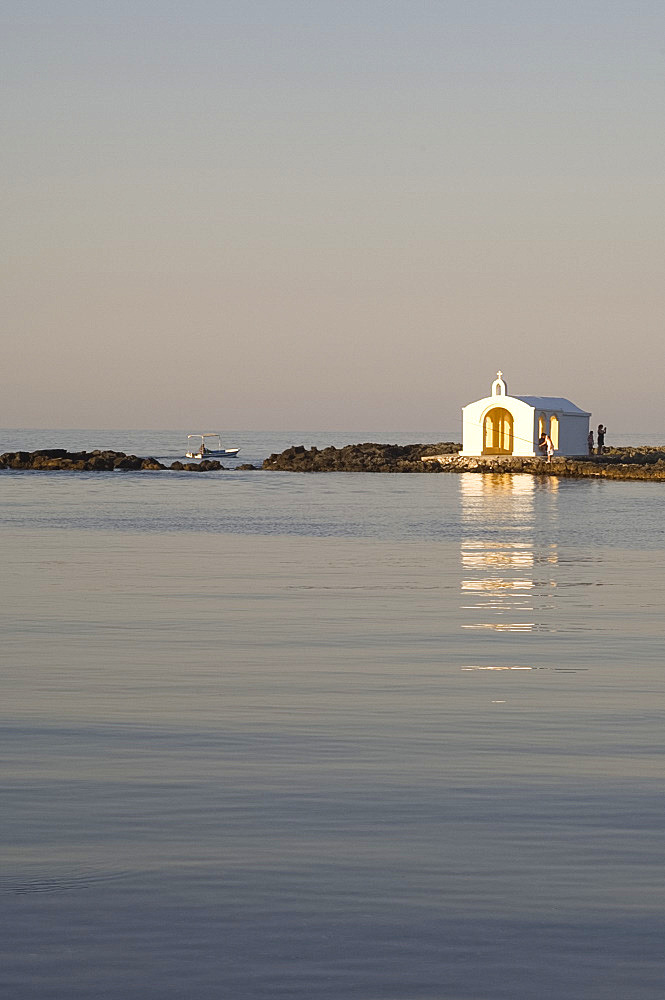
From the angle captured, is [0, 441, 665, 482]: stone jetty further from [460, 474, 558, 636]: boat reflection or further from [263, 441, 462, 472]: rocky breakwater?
[460, 474, 558, 636]: boat reflection

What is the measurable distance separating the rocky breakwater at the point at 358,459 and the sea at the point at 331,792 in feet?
246

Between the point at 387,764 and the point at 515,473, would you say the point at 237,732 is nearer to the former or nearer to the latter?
the point at 387,764

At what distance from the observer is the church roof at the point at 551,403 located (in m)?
90.1

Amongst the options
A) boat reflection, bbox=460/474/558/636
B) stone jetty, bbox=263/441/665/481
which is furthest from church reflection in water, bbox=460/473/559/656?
stone jetty, bbox=263/441/665/481

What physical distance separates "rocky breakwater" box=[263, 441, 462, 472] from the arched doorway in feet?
25.8

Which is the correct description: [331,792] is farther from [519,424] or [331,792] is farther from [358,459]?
[358,459]

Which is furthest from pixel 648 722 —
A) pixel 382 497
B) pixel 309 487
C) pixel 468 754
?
pixel 309 487

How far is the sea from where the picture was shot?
696 centimetres

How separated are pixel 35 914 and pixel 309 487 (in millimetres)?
73336

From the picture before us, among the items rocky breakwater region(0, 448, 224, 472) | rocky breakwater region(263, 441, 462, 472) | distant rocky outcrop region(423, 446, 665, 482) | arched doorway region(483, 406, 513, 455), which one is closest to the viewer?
distant rocky outcrop region(423, 446, 665, 482)

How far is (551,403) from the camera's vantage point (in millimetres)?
91812

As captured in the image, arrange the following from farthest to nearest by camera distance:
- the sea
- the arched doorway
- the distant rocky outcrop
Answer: the arched doorway
the distant rocky outcrop
the sea

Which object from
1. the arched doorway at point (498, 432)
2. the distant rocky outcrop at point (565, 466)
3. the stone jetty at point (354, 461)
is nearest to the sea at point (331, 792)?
the distant rocky outcrop at point (565, 466)

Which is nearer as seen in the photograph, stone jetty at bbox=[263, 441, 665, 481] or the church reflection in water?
the church reflection in water
